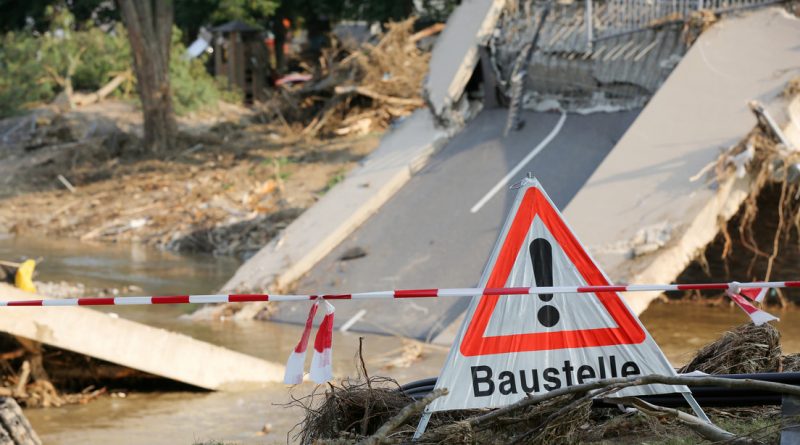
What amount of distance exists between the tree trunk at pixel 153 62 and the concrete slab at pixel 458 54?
10.0 m

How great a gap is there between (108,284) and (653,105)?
809 cm

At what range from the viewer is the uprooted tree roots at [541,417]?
189 inches

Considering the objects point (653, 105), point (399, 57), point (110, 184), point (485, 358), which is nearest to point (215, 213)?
point (110, 184)

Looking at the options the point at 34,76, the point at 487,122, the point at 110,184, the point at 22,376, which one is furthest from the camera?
the point at 34,76

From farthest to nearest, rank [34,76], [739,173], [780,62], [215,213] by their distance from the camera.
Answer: [34,76], [215,213], [780,62], [739,173]

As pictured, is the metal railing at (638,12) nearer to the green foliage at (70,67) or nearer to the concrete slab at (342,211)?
the concrete slab at (342,211)

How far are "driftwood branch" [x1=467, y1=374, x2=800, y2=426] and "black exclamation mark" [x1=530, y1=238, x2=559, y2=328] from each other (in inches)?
18.3

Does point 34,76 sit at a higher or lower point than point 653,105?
lower

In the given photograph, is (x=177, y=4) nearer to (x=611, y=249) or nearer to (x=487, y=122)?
(x=487, y=122)

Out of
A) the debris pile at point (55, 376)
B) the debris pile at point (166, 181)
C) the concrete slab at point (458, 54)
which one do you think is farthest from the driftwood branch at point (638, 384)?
the debris pile at point (166, 181)

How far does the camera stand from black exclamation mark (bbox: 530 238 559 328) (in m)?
5.20

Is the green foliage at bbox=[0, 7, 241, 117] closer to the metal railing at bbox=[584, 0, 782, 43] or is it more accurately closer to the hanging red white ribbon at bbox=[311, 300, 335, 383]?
the metal railing at bbox=[584, 0, 782, 43]

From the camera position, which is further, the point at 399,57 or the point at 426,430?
the point at 399,57

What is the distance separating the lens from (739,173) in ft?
37.2
